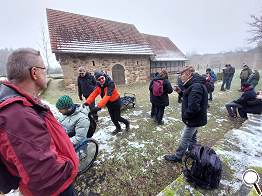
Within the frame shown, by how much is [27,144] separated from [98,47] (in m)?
12.5

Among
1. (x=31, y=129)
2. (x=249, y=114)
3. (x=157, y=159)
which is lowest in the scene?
(x=157, y=159)

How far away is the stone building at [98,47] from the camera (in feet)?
36.4

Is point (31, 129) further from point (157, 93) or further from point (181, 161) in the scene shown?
point (157, 93)

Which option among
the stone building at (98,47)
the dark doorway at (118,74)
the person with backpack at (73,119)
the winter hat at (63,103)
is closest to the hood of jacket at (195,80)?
the person with backpack at (73,119)

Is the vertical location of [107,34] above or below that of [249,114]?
above

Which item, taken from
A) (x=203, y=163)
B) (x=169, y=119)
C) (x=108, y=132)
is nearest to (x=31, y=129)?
(x=203, y=163)

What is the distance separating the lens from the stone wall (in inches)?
437

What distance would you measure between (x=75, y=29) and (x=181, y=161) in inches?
498

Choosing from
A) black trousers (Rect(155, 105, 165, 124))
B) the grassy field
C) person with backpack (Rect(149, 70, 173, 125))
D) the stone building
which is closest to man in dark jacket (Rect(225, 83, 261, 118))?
the grassy field

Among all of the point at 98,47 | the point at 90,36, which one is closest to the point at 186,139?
the point at 98,47

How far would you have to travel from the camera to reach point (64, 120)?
2.71m

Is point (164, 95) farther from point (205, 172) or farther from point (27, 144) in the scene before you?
point (27, 144)

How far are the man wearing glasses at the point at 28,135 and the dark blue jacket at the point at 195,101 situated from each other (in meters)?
2.07

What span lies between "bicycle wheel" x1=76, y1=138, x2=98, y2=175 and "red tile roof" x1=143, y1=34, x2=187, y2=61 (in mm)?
14959
